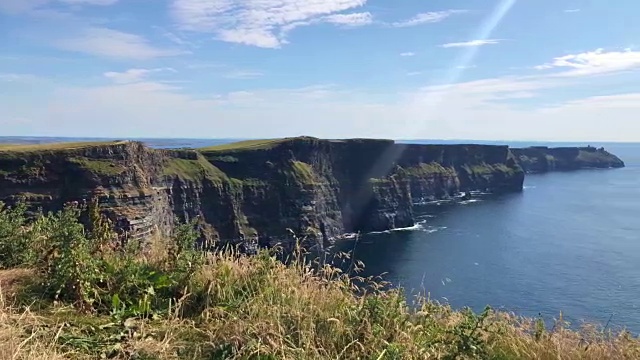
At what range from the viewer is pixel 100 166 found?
7294 centimetres

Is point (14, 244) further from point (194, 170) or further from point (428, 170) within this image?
point (428, 170)

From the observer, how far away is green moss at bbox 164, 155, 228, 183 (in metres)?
93.6

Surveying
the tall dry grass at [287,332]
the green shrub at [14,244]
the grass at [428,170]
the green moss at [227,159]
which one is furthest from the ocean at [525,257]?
the green moss at [227,159]

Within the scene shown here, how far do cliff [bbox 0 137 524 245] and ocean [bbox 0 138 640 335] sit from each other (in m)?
12.5

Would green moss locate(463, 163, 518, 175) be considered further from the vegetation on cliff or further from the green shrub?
the vegetation on cliff

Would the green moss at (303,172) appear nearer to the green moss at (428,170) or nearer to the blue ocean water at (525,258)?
the blue ocean water at (525,258)

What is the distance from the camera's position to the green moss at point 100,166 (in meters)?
70.9

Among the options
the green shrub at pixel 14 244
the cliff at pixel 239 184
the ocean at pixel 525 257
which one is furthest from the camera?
the cliff at pixel 239 184

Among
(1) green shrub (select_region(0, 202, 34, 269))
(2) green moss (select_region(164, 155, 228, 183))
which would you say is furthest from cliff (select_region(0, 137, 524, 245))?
(1) green shrub (select_region(0, 202, 34, 269))

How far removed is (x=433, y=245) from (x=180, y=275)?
89.1m

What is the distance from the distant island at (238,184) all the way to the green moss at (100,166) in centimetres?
14

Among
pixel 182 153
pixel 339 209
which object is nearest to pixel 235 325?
pixel 182 153

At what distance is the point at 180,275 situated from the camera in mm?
7609

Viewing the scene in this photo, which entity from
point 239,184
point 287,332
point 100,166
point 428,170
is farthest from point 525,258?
point 428,170
